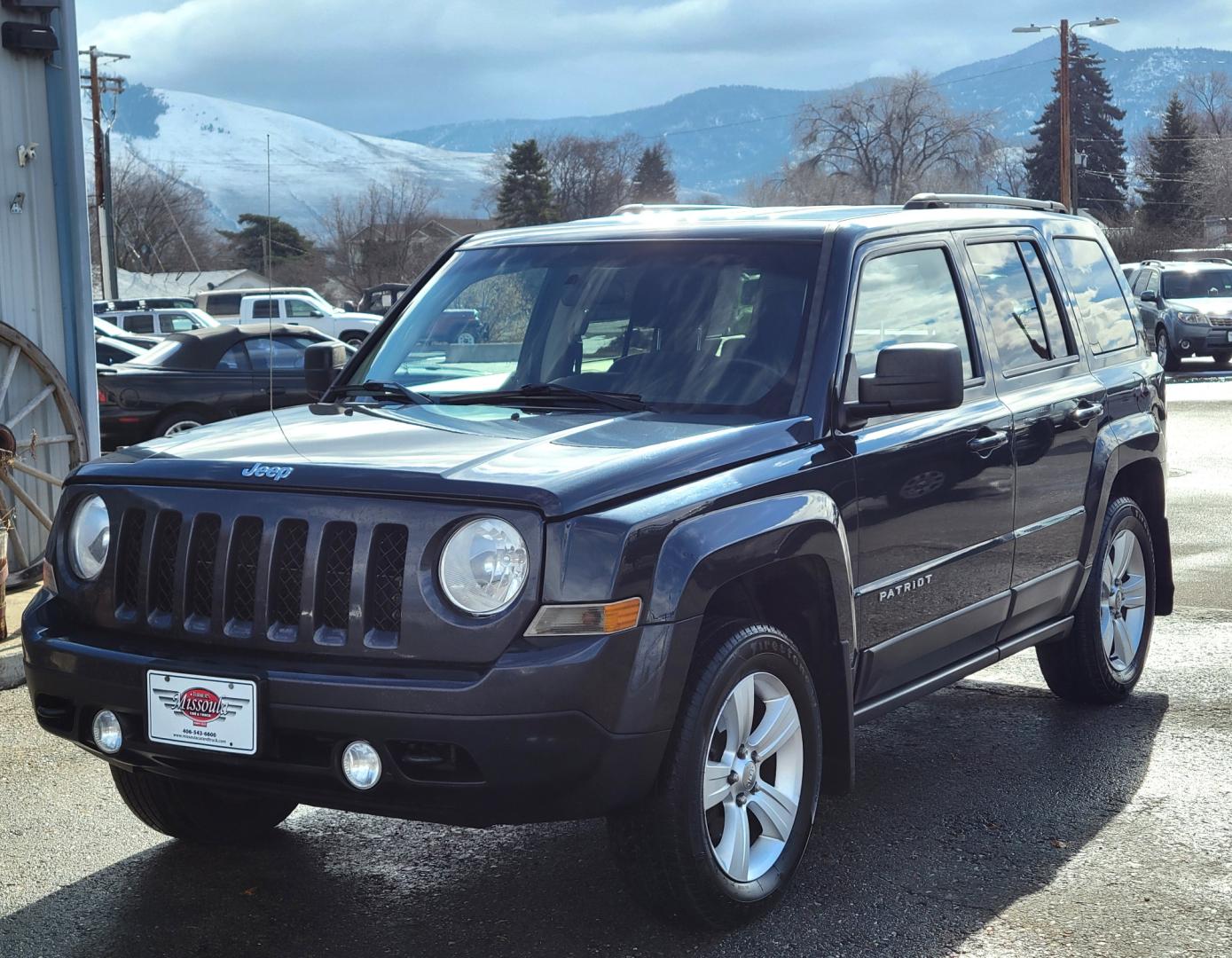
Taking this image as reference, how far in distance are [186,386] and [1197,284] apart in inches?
767

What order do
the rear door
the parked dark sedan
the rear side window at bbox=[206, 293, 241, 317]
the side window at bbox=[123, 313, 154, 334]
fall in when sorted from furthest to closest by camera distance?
1. the rear side window at bbox=[206, 293, 241, 317]
2. the side window at bbox=[123, 313, 154, 334]
3. the parked dark sedan
4. the rear door

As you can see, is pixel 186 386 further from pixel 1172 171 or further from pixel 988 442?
pixel 1172 171

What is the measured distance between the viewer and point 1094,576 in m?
6.12

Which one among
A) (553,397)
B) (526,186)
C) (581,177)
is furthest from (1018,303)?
(581,177)

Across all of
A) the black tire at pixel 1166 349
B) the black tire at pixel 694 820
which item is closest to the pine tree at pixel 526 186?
the black tire at pixel 1166 349

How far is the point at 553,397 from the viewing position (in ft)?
15.2

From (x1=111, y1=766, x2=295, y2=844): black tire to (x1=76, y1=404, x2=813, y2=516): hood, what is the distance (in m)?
0.98

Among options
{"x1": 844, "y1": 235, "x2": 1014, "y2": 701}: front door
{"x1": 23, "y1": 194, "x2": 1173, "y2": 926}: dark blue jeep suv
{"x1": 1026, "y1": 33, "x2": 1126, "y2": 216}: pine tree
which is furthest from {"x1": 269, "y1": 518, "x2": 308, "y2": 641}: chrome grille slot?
{"x1": 1026, "y1": 33, "x2": 1126, "y2": 216}: pine tree

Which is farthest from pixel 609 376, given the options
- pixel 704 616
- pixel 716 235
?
pixel 704 616

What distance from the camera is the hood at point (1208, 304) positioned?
27.6 metres

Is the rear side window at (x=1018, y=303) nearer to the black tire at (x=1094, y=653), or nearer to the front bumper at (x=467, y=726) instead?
the black tire at (x=1094, y=653)

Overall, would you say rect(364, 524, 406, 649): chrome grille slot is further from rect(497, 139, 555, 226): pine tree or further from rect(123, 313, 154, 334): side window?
rect(497, 139, 555, 226): pine tree

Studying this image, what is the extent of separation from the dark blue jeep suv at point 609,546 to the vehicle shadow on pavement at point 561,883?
177mm

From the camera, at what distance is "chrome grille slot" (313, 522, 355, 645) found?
12.0 feet
